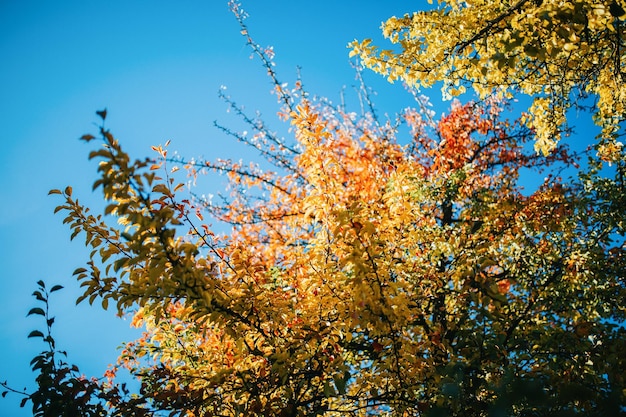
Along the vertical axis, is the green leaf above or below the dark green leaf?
above

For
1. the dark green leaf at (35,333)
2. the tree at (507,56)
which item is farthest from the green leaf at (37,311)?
the tree at (507,56)

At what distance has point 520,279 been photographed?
4.82 metres

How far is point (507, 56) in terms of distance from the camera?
9.09ft

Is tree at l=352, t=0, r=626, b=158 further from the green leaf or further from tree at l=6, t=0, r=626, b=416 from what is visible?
the green leaf

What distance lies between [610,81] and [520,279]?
8.60 ft

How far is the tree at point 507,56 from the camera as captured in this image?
2.93 meters

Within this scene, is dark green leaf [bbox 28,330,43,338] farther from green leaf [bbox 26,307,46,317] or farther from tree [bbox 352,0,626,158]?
tree [bbox 352,0,626,158]

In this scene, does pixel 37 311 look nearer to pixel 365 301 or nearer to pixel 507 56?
pixel 365 301

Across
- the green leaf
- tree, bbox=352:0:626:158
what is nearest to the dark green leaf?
the green leaf

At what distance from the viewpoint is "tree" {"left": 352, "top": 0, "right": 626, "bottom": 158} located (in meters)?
2.93

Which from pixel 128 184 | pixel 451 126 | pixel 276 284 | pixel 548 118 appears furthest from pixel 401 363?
pixel 451 126

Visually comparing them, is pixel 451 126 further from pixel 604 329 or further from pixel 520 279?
pixel 604 329

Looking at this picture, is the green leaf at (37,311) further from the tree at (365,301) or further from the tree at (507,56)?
the tree at (507,56)

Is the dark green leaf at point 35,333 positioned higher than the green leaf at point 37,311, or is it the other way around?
the green leaf at point 37,311
